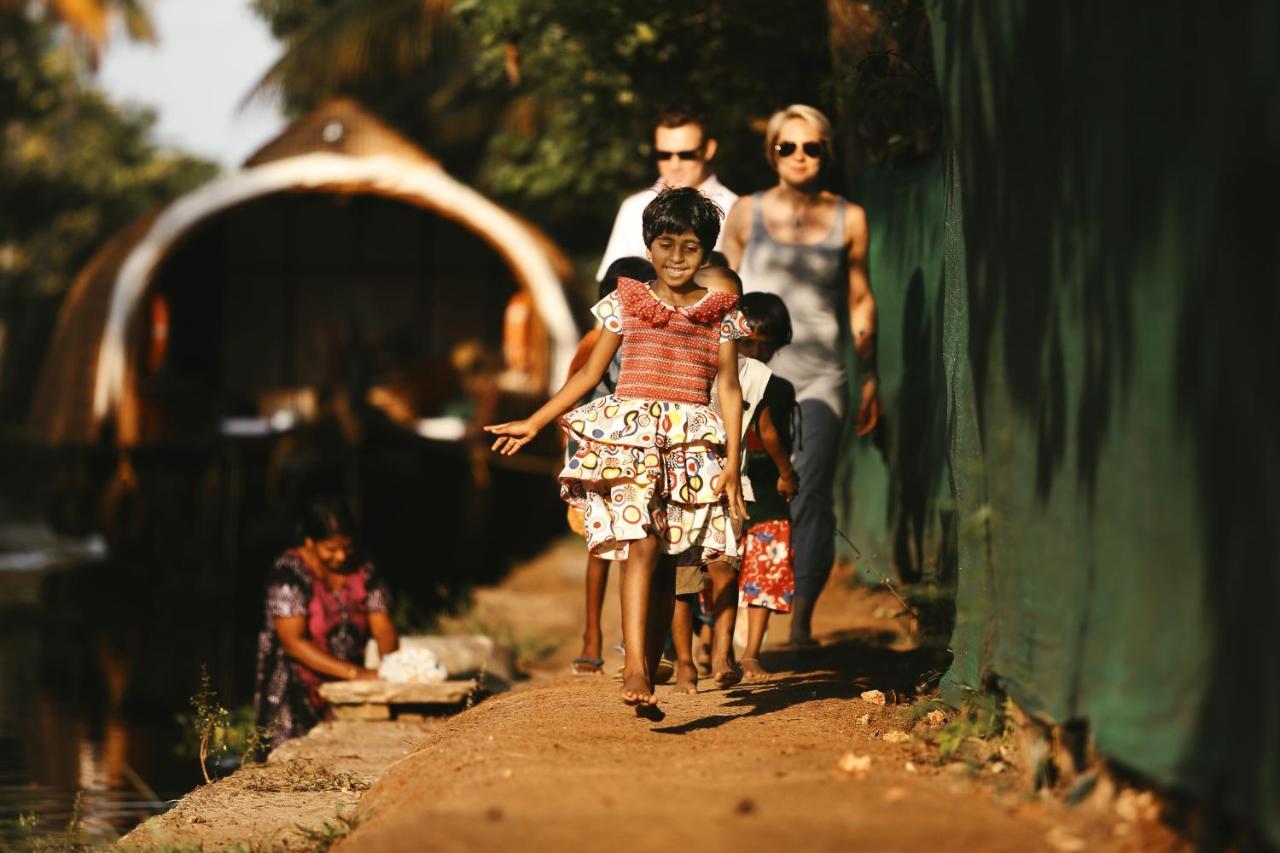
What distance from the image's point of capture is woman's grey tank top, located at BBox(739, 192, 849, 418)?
323 inches

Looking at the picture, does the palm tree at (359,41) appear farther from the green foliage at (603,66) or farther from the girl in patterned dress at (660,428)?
the girl in patterned dress at (660,428)

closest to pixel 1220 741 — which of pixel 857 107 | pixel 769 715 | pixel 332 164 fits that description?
pixel 769 715

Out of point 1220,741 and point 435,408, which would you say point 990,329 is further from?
point 435,408

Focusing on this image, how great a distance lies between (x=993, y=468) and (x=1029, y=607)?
1.58 feet

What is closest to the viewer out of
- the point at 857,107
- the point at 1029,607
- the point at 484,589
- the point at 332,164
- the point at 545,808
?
the point at 545,808

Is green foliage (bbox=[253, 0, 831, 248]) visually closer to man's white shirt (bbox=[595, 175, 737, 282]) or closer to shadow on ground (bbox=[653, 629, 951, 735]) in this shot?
man's white shirt (bbox=[595, 175, 737, 282])

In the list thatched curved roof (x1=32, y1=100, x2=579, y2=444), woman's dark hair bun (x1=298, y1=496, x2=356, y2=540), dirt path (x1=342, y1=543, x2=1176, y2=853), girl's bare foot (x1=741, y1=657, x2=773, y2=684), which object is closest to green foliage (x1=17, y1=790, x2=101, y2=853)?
dirt path (x1=342, y1=543, x2=1176, y2=853)

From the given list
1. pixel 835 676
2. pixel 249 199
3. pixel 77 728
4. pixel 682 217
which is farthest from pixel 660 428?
pixel 249 199

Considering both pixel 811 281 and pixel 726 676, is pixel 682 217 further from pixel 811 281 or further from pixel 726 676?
pixel 811 281

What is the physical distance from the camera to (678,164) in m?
8.36

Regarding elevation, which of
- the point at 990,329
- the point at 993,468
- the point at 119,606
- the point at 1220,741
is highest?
the point at 990,329

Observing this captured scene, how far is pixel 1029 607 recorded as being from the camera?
5184 millimetres

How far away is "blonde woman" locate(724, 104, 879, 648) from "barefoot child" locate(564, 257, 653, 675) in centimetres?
77

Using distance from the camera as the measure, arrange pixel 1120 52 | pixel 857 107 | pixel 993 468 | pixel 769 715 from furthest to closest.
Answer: pixel 857 107, pixel 769 715, pixel 993 468, pixel 1120 52
